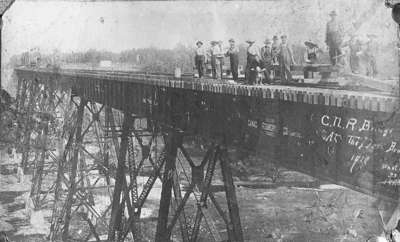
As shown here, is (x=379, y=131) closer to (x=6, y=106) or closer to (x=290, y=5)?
(x=290, y=5)

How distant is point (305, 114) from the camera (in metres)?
5.21

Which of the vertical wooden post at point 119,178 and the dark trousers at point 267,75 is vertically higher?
the dark trousers at point 267,75

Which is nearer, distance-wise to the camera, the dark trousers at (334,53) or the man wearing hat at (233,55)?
the dark trousers at (334,53)

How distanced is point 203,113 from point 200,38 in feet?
4.71

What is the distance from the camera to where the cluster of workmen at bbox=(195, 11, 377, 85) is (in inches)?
235

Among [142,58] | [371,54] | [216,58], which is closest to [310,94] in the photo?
[371,54]

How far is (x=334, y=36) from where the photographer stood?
6070 mm

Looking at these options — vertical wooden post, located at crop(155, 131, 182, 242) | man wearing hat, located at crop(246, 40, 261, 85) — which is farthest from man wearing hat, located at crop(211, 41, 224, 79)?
vertical wooden post, located at crop(155, 131, 182, 242)

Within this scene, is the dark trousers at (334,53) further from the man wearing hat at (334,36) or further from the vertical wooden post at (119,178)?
the vertical wooden post at (119,178)

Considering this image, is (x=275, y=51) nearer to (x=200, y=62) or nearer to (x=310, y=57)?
(x=310, y=57)

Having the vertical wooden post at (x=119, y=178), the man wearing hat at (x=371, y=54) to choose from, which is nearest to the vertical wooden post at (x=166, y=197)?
the vertical wooden post at (x=119, y=178)

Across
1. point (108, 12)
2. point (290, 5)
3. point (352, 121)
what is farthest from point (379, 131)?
point (108, 12)

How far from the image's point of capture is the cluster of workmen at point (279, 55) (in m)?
5.98

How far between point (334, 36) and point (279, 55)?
1.05 metres
